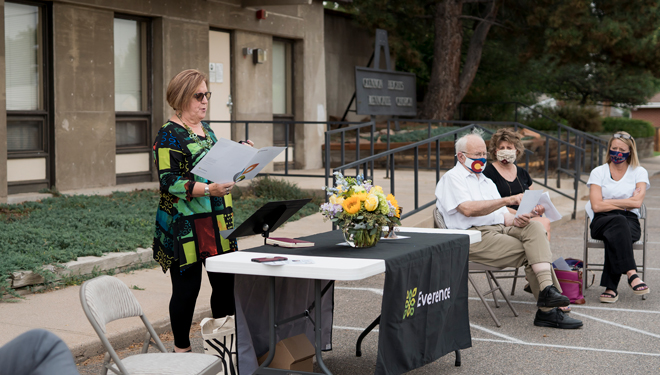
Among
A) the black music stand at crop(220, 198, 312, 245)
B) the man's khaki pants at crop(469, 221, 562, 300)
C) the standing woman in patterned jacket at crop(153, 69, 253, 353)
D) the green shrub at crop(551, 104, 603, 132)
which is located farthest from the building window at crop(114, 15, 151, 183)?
the green shrub at crop(551, 104, 603, 132)

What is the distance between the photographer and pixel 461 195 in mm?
5934

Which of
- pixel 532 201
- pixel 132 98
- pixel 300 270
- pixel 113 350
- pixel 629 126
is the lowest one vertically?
pixel 113 350

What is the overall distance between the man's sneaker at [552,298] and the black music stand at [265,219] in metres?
2.26

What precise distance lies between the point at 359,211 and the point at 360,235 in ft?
0.47

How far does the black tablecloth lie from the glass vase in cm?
6

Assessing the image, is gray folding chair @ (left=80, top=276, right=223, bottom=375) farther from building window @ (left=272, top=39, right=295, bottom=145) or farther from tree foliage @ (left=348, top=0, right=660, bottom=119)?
→ tree foliage @ (left=348, top=0, right=660, bottom=119)

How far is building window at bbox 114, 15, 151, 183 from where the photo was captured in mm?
11508

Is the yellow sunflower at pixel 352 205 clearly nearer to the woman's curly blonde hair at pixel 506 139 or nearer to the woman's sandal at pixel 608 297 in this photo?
the woman's curly blonde hair at pixel 506 139

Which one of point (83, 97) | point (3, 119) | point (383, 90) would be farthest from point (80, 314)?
point (383, 90)

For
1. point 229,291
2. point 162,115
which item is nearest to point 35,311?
point 229,291

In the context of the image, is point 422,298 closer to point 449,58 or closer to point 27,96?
point 27,96

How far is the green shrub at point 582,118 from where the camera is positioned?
23.5 metres

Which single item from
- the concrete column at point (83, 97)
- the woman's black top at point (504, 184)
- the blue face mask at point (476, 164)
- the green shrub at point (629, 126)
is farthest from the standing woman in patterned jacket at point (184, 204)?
the green shrub at point (629, 126)

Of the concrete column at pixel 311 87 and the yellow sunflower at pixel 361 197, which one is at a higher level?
the concrete column at pixel 311 87
